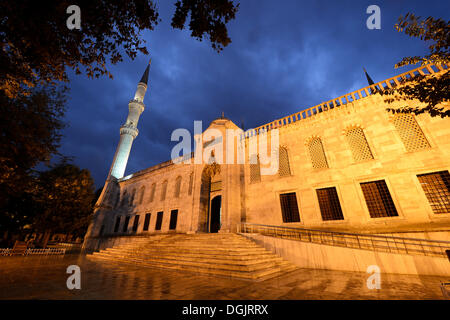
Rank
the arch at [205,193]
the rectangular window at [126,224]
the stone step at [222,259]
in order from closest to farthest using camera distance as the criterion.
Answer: the stone step at [222,259], the arch at [205,193], the rectangular window at [126,224]

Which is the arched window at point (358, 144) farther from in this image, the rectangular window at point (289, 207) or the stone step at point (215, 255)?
the stone step at point (215, 255)

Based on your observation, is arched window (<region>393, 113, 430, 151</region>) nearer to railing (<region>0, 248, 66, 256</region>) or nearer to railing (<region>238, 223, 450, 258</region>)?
railing (<region>238, 223, 450, 258</region>)

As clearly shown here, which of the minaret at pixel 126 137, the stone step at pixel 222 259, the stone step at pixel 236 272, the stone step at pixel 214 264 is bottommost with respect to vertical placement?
the stone step at pixel 236 272

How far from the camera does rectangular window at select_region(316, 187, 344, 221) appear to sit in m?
10.7

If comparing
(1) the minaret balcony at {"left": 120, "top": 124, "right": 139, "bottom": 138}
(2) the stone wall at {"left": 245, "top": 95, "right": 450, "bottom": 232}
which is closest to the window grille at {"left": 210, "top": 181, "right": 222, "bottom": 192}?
(2) the stone wall at {"left": 245, "top": 95, "right": 450, "bottom": 232}

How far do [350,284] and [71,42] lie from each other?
1089 centimetres

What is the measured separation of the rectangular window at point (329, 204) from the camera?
35.2 feet

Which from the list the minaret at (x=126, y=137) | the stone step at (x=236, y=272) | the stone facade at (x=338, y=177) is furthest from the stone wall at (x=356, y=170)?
the minaret at (x=126, y=137)

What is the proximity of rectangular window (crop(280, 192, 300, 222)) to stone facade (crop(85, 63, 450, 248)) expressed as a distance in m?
0.07

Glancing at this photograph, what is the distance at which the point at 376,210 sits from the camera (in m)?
9.81

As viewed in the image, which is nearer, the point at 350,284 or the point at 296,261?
the point at 350,284

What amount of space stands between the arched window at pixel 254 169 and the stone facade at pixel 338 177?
88 millimetres
